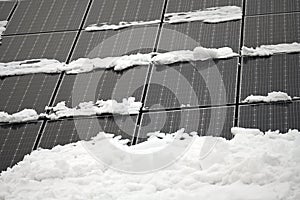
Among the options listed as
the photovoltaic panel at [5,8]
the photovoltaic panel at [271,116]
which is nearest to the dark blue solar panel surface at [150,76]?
the photovoltaic panel at [271,116]

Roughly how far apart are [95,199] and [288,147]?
1.41 metres

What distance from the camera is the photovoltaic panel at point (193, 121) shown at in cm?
397

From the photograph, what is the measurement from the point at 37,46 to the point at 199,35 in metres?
1.61

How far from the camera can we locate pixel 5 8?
570cm

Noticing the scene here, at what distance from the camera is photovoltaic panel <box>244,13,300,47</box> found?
179 inches

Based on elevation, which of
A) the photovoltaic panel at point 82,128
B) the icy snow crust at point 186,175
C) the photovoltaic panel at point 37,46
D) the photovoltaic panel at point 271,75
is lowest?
the icy snow crust at point 186,175

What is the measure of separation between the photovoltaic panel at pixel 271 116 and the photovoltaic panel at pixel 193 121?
0.12m

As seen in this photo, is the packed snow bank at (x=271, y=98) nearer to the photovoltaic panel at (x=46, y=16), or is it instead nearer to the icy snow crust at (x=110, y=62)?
the icy snow crust at (x=110, y=62)

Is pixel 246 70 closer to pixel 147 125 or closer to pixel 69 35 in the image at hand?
pixel 147 125

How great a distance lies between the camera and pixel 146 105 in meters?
4.28

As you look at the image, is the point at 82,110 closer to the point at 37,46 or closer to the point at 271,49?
the point at 37,46

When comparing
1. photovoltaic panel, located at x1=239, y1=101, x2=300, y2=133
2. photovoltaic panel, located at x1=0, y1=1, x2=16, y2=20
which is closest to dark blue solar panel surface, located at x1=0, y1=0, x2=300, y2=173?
photovoltaic panel, located at x1=239, y1=101, x2=300, y2=133

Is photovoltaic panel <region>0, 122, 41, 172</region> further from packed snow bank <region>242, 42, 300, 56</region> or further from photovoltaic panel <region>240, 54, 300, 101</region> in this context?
packed snow bank <region>242, 42, 300, 56</region>

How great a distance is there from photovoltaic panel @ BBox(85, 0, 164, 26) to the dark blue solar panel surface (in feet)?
0.04
